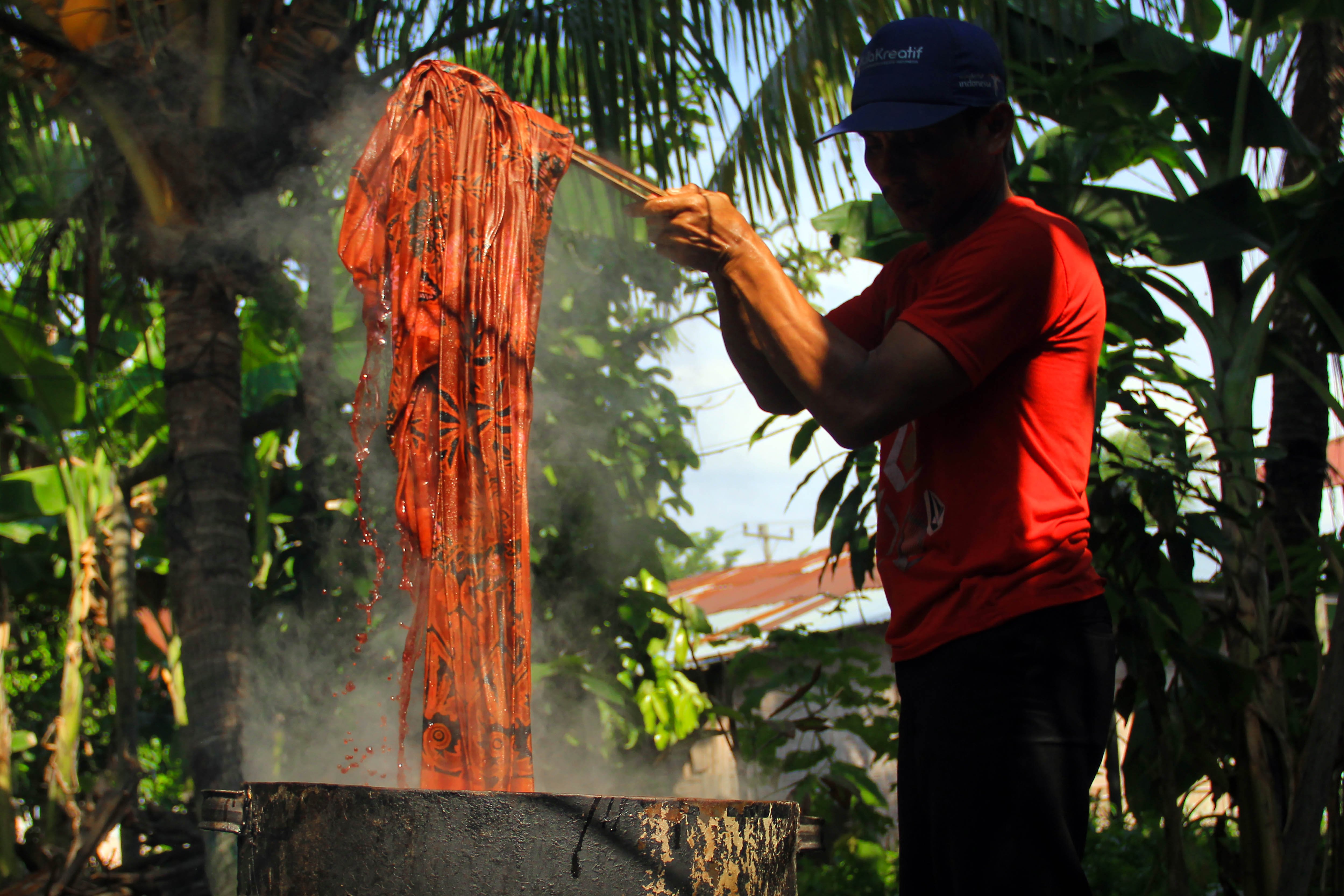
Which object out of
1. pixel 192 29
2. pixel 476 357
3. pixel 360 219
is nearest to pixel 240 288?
pixel 192 29

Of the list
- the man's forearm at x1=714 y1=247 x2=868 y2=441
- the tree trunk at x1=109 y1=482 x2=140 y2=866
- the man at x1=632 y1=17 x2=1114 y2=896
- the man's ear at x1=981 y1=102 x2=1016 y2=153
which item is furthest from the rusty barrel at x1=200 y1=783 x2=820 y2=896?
the tree trunk at x1=109 y1=482 x2=140 y2=866

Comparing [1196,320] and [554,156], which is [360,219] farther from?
[1196,320]

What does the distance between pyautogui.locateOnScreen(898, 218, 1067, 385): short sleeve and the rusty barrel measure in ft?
2.36

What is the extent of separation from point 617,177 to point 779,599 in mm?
9034

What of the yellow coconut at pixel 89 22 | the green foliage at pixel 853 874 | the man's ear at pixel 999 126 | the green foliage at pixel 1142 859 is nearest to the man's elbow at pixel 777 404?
the man's ear at pixel 999 126

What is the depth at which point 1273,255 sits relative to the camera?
3.86 metres

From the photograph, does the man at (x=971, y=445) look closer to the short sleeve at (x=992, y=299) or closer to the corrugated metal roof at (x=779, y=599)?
the short sleeve at (x=992, y=299)

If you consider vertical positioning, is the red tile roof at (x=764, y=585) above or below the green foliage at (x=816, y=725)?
above

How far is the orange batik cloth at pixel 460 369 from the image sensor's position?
68.7 inches

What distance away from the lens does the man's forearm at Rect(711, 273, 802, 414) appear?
1.60 meters

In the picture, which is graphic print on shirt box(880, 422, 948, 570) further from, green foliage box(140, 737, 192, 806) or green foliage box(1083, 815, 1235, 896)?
green foliage box(140, 737, 192, 806)

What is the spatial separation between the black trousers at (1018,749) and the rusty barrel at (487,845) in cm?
32

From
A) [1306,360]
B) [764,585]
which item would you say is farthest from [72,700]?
[764,585]

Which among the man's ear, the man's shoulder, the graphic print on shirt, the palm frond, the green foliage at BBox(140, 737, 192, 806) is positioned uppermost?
the palm frond
